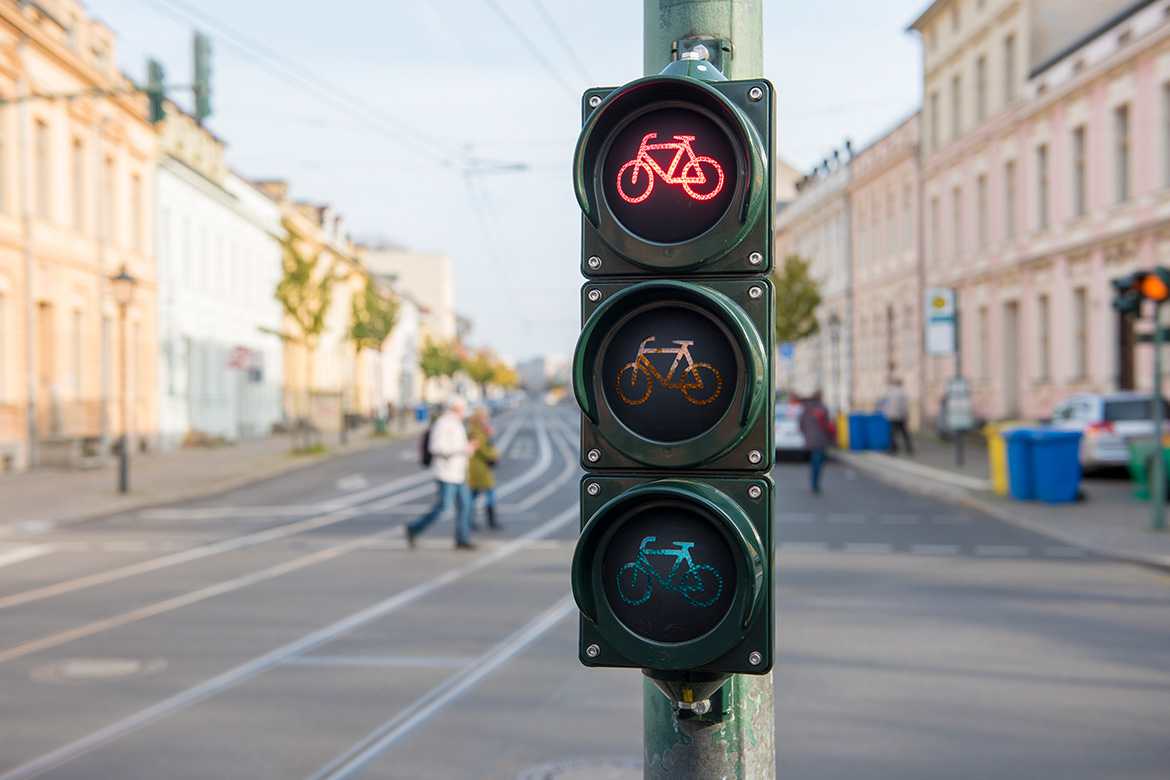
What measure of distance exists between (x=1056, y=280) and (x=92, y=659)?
31212 millimetres

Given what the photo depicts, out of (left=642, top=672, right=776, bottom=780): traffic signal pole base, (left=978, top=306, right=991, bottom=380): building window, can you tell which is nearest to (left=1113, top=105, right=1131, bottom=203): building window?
(left=978, top=306, right=991, bottom=380): building window

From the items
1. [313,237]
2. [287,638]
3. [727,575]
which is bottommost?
[287,638]

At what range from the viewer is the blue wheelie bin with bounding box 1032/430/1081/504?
20578 mm

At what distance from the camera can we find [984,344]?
42.2m

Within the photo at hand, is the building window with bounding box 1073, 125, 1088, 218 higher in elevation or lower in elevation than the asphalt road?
higher

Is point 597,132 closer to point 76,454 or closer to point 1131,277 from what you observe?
point 1131,277

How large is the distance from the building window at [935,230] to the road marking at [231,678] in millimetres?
34923

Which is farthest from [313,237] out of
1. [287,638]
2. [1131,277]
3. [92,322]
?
[287,638]

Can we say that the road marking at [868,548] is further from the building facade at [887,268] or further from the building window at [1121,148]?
the building facade at [887,268]

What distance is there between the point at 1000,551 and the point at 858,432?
75.9 ft

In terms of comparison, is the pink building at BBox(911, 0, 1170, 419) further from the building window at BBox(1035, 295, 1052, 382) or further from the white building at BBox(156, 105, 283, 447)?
the white building at BBox(156, 105, 283, 447)

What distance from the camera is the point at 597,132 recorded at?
254 cm

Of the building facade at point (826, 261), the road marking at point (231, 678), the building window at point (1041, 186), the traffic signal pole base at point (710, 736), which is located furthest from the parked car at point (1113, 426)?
the building facade at point (826, 261)

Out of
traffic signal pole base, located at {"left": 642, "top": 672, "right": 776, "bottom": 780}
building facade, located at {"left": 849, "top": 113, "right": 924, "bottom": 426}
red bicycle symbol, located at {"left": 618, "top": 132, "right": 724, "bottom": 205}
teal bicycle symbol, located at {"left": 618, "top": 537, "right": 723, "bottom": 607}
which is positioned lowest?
traffic signal pole base, located at {"left": 642, "top": 672, "right": 776, "bottom": 780}
